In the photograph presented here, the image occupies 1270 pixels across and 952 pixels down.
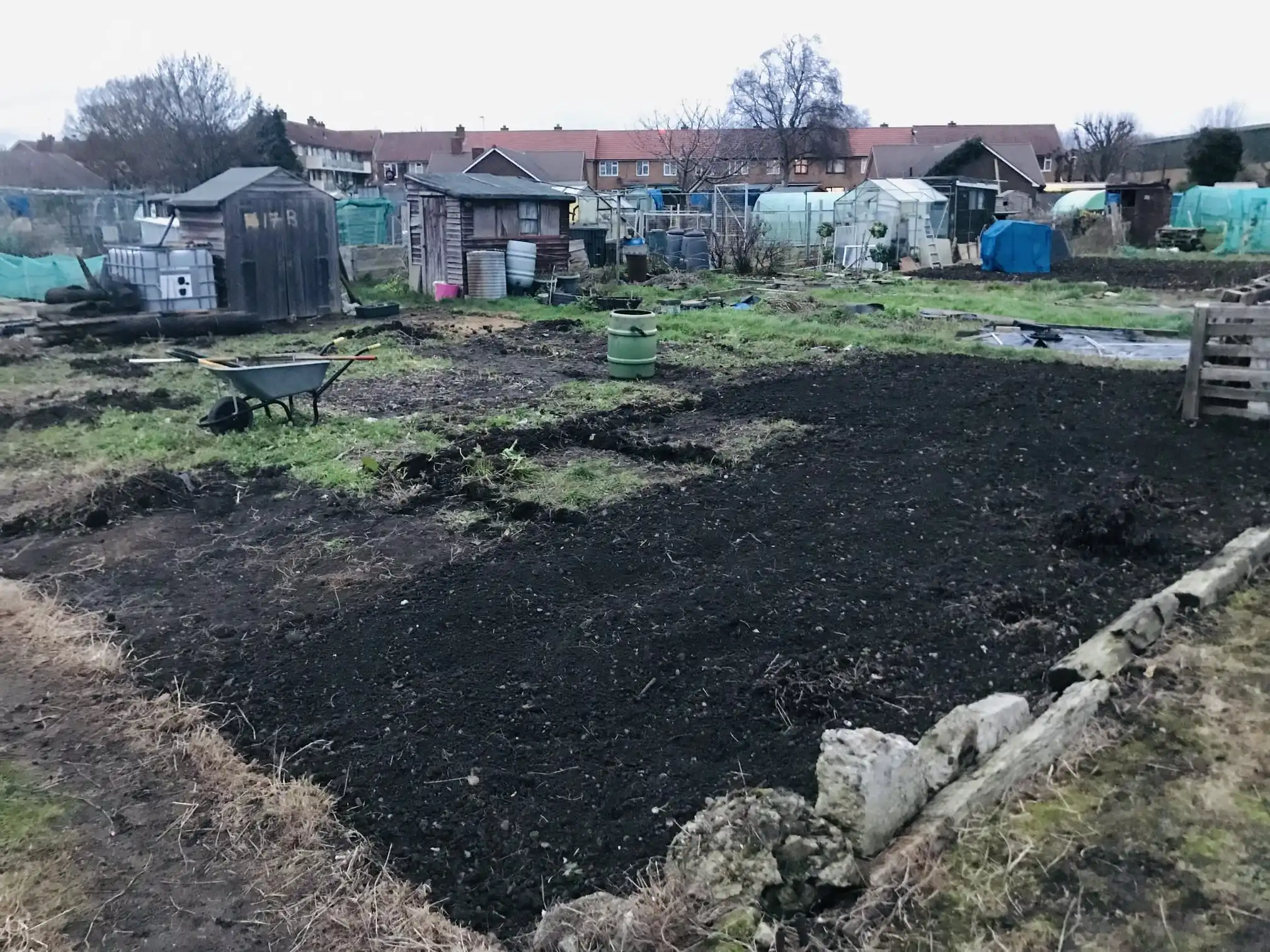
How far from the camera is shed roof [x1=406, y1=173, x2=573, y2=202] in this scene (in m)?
20.6

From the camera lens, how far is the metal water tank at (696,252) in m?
26.0

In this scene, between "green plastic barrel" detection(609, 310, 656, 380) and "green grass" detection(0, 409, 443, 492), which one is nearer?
"green grass" detection(0, 409, 443, 492)

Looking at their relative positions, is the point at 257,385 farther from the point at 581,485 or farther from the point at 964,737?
the point at 964,737

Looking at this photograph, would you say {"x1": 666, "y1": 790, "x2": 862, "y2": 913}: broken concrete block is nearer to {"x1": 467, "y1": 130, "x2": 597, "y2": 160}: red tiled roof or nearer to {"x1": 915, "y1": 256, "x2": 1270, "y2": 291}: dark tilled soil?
{"x1": 915, "y1": 256, "x2": 1270, "y2": 291}: dark tilled soil

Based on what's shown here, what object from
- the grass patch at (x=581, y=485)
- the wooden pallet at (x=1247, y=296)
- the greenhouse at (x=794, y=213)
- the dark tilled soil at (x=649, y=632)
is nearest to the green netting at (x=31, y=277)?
the dark tilled soil at (x=649, y=632)

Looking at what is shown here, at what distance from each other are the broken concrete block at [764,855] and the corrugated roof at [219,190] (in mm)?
16150

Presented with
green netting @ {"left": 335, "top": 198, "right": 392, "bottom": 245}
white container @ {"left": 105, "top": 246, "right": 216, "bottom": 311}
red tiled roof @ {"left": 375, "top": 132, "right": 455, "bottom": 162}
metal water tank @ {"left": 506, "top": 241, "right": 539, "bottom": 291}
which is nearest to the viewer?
white container @ {"left": 105, "top": 246, "right": 216, "bottom": 311}

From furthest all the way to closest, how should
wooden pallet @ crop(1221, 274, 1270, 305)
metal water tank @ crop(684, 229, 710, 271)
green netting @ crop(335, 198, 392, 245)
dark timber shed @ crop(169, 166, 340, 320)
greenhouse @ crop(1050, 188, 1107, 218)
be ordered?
greenhouse @ crop(1050, 188, 1107, 218)
green netting @ crop(335, 198, 392, 245)
metal water tank @ crop(684, 229, 710, 271)
dark timber shed @ crop(169, 166, 340, 320)
wooden pallet @ crop(1221, 274, 1270, 305)

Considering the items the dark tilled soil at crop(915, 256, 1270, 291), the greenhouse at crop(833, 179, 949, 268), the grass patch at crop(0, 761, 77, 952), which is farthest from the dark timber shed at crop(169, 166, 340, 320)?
the greenhouse at crop(833, 179, 949, 268)

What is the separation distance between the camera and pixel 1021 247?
85.4 feet

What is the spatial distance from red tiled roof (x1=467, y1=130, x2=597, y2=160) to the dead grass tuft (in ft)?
219

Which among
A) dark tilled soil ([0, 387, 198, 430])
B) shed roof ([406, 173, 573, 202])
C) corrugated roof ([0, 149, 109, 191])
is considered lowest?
dark tilled soil ([0, 387, 198, 430])

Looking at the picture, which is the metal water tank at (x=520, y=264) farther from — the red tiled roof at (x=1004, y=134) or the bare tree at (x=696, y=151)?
the red tiled roof at (x=1004, y=134)

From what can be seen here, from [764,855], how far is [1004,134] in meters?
79.4
